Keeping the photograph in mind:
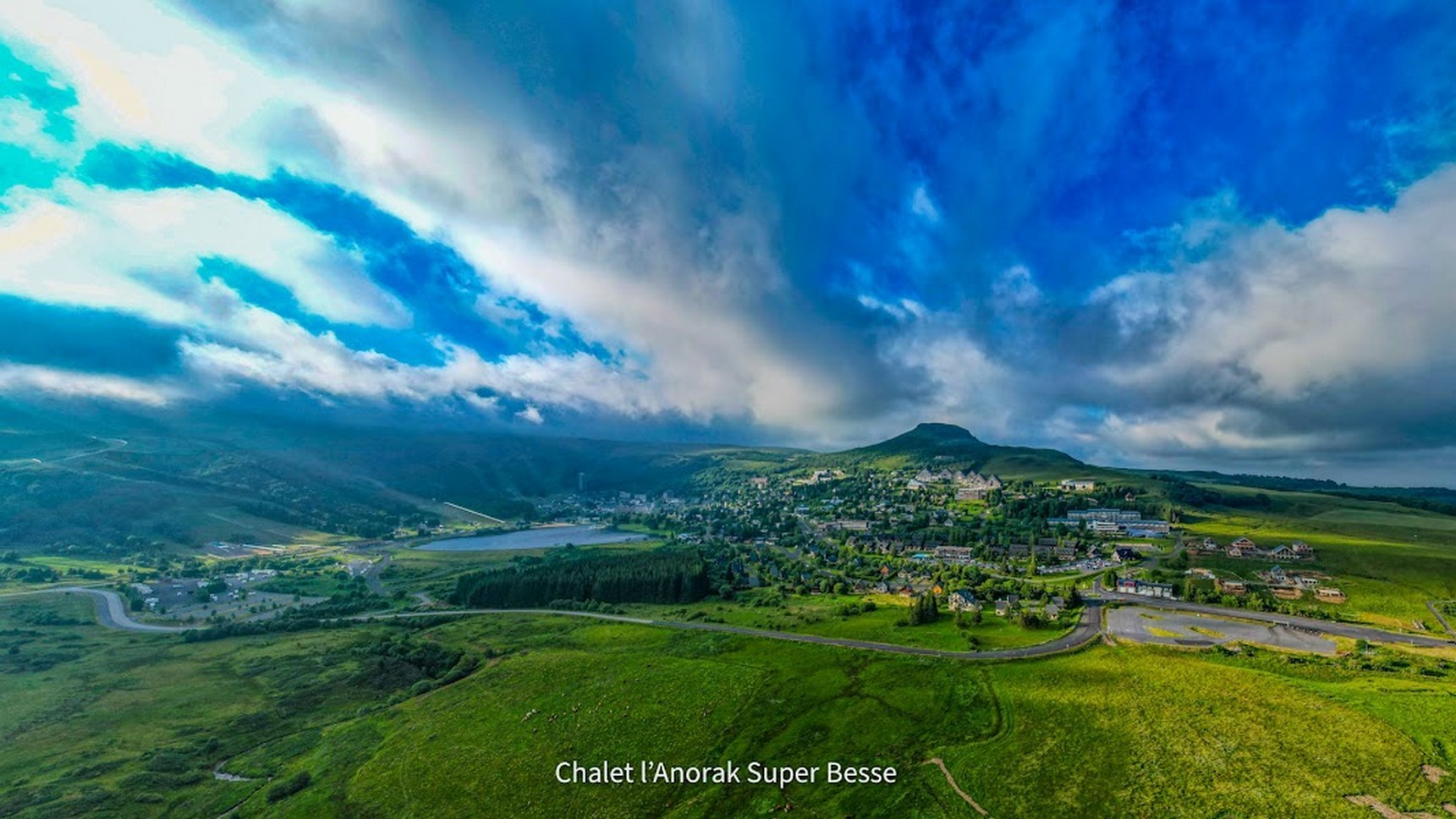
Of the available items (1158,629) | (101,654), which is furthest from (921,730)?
(101,654)

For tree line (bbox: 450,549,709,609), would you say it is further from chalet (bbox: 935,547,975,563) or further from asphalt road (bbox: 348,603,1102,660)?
chalet (bbox: 935,547,975,563)

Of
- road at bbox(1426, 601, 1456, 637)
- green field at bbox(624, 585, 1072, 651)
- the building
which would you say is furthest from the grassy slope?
green field at bbox(624, 585, 1072, 651)

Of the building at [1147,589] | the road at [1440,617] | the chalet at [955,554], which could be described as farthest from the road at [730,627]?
the chalet at [955,554]

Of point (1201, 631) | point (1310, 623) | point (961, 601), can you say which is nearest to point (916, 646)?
point (961, 601)

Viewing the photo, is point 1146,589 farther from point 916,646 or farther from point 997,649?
point 916,646

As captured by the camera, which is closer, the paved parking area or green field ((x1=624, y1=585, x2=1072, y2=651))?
the paved parking area

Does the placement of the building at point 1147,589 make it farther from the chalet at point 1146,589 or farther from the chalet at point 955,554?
the chalet at point 955,554
